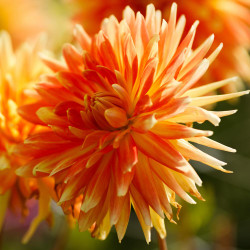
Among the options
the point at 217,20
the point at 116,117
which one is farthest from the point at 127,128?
the point at 217,20

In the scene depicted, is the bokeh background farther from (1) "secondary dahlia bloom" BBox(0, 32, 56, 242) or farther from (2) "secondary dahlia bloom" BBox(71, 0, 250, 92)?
(1) "secondary dahlia bloom" BBox(0, 32, 56, 242)

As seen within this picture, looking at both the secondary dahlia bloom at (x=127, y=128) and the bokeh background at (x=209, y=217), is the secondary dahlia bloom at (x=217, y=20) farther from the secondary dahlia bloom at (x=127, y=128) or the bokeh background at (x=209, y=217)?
the secondary dahlia bloom at (x=127, y=128)

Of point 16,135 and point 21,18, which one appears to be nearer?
point 16,135

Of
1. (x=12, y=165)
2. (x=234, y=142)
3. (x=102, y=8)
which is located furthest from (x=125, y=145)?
(x=234, y=142)

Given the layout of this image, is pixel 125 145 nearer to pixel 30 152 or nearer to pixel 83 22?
pixel 30 152

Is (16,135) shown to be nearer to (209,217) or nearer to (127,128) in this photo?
(127,128)

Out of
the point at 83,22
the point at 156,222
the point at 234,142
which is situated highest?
the point at 83,22
